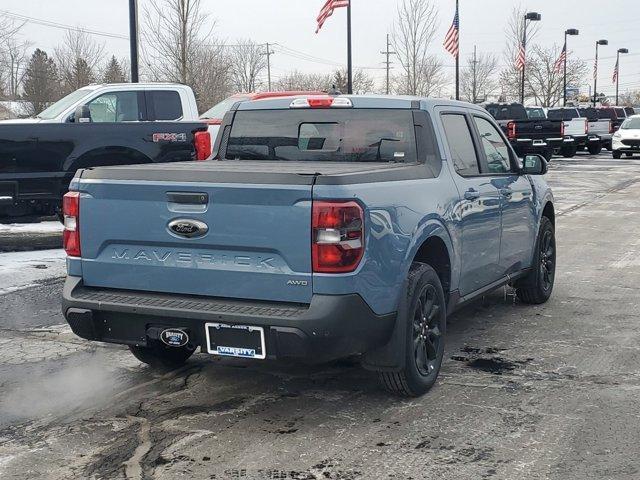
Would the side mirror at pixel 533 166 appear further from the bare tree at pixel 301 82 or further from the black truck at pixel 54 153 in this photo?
the bare tree at pixel 301 82

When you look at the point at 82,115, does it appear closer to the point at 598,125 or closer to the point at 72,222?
the point at 72,222

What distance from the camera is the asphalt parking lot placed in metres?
4.07

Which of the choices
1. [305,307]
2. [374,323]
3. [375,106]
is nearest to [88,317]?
[305,307]

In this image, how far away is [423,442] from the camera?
4340 millimetres

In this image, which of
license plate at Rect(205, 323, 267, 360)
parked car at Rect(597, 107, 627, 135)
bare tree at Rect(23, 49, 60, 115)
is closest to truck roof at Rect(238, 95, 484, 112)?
license plate at Rect(205, 323, 267, 360)

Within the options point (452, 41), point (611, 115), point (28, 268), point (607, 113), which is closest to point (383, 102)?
point (28, 268)

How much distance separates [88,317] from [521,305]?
4.34 metres

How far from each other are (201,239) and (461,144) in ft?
7.81

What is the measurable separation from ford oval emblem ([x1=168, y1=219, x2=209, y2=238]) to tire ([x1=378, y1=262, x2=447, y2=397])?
1.23 metres

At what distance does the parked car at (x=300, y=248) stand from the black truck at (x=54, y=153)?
18.6ft

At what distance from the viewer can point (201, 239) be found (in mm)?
4465

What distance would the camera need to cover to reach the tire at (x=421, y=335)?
4852 mm

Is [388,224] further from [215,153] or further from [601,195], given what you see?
[601,195]

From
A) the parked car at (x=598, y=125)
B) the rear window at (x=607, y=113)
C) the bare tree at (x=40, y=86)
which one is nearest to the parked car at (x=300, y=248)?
the parked car at (x=598, y=125)
